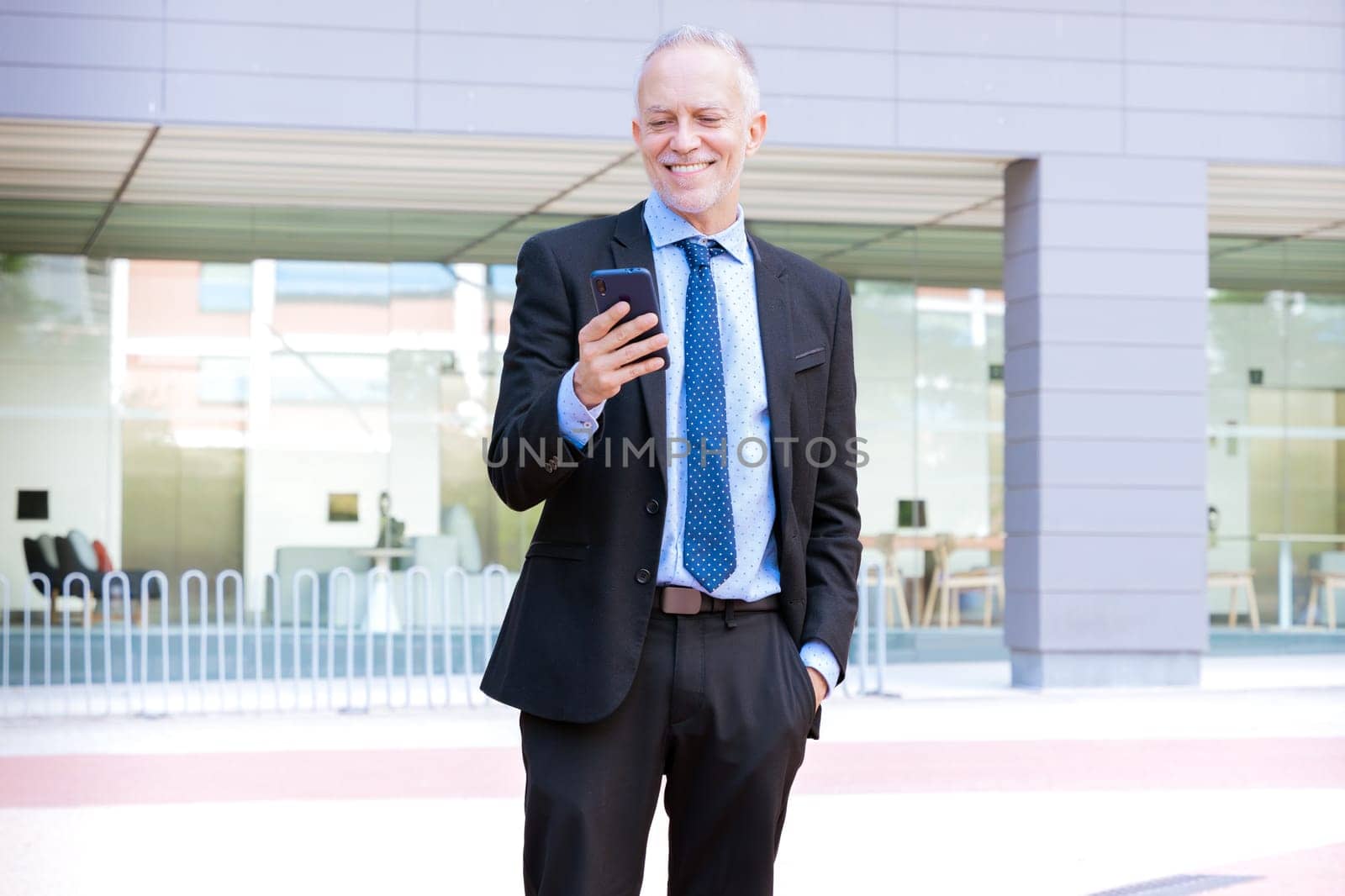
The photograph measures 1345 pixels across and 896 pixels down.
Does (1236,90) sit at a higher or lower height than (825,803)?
higher

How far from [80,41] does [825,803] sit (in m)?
7.81

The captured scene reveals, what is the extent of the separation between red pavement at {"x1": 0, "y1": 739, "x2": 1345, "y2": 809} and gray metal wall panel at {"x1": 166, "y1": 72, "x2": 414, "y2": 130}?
4.85 meters

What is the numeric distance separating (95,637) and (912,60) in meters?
8.35

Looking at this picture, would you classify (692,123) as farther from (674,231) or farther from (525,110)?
(525,110)

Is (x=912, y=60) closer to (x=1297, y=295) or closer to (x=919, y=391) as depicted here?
(x=919, y=391)

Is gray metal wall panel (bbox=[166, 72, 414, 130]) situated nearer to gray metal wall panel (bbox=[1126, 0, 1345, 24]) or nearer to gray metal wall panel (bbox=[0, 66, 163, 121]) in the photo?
gray metal wall panel (bbox=[0, 66, 163, 121])

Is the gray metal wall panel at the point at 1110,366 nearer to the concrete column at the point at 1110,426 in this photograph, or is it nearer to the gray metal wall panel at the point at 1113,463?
the concrete column at the point at 1110,426

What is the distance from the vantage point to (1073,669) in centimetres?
1325

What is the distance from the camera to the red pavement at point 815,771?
8.31 metres

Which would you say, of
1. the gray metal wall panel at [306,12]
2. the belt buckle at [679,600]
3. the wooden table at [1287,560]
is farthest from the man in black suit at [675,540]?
the wooden table at [1287,560]

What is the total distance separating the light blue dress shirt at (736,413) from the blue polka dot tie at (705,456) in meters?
0.01

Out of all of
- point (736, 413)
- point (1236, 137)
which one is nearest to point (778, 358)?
point (736, 413)

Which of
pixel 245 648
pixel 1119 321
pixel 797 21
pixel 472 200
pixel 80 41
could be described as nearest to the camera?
pixel 80 41

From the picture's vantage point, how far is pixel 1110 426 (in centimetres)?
1339
